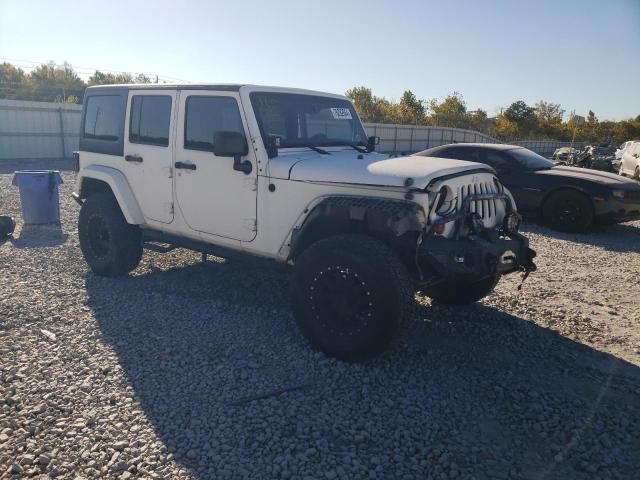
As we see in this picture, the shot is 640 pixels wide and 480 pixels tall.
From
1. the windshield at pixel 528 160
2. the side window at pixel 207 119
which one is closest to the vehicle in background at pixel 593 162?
the windshield at pixel 528 160

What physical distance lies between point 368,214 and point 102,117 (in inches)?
140

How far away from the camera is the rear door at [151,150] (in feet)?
15.7

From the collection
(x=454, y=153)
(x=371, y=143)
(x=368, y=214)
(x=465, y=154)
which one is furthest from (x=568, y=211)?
(x=368, y=214)

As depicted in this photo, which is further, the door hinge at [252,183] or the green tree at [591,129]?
the green tree at [591,129]

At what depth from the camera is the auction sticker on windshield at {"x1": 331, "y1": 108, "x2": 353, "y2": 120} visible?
4922 millimetres

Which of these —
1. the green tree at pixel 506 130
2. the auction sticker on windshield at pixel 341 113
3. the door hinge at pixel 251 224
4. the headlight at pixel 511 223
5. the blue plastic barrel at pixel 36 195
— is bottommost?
the blue plastic barrel at pixel 36 195

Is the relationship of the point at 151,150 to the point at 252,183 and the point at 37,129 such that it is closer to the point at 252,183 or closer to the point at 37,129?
the point at 252,183

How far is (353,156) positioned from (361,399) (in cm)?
204

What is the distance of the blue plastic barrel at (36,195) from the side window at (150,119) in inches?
146

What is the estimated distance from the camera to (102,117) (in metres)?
5.50

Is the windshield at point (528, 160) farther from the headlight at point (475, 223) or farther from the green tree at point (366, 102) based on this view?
the green tree at point (366, 102)

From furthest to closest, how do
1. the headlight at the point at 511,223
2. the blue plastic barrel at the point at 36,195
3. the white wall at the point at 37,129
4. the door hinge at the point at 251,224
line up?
the white wall at the point at 37,129, the blue plastic barrel at the point at 36,195, the door hinge at the point at 251,224, the headlight at the point at 511,223

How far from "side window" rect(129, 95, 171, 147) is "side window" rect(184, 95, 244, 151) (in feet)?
0.99

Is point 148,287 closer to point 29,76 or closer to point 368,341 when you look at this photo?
point 368,341
